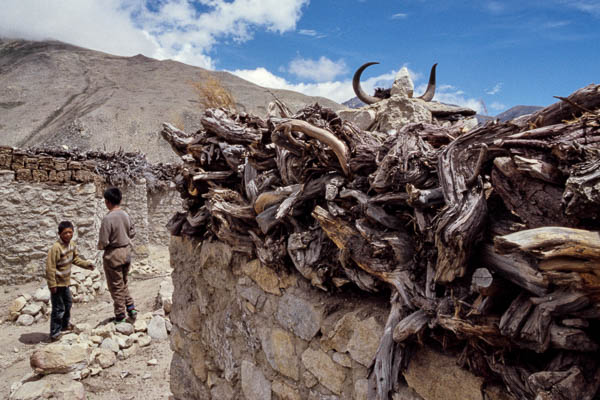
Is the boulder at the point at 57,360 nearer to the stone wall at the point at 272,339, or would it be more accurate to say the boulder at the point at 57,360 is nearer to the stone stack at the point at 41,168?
the stone wall at the point at 272,339

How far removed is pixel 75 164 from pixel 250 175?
627cm

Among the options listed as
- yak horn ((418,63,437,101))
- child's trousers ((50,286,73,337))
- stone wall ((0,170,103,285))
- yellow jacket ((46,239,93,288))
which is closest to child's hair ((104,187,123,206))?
yellow jacket ((46,239,93,288))

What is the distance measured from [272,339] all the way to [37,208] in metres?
6.77

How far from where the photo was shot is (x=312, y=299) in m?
1.67

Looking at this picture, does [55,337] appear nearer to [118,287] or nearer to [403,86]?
[118,287]

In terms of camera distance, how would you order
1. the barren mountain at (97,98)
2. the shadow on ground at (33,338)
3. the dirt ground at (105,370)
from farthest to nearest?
the barren mountain at (97,98), the shadow on ground at (33,338), the dirt ground at (105,370)

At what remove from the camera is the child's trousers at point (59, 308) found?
496 cm

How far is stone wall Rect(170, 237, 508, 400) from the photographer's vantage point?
1210 millimetres

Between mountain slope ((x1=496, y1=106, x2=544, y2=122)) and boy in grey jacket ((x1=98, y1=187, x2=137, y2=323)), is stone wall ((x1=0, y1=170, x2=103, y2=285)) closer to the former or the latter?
boy in grey jacket ((x1=98, y1=187, x2=137, y2=323))

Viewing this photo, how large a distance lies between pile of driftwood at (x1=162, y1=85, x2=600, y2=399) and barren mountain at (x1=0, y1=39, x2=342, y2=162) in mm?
21584

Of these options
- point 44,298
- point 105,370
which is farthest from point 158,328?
point 44,298

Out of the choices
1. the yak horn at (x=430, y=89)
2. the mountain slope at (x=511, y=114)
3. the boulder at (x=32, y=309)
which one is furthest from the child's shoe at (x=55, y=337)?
the mountain slope at (x=511, y=114)

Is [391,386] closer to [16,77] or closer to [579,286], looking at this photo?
[579,286]

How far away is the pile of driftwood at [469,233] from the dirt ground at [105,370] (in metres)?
3.22
